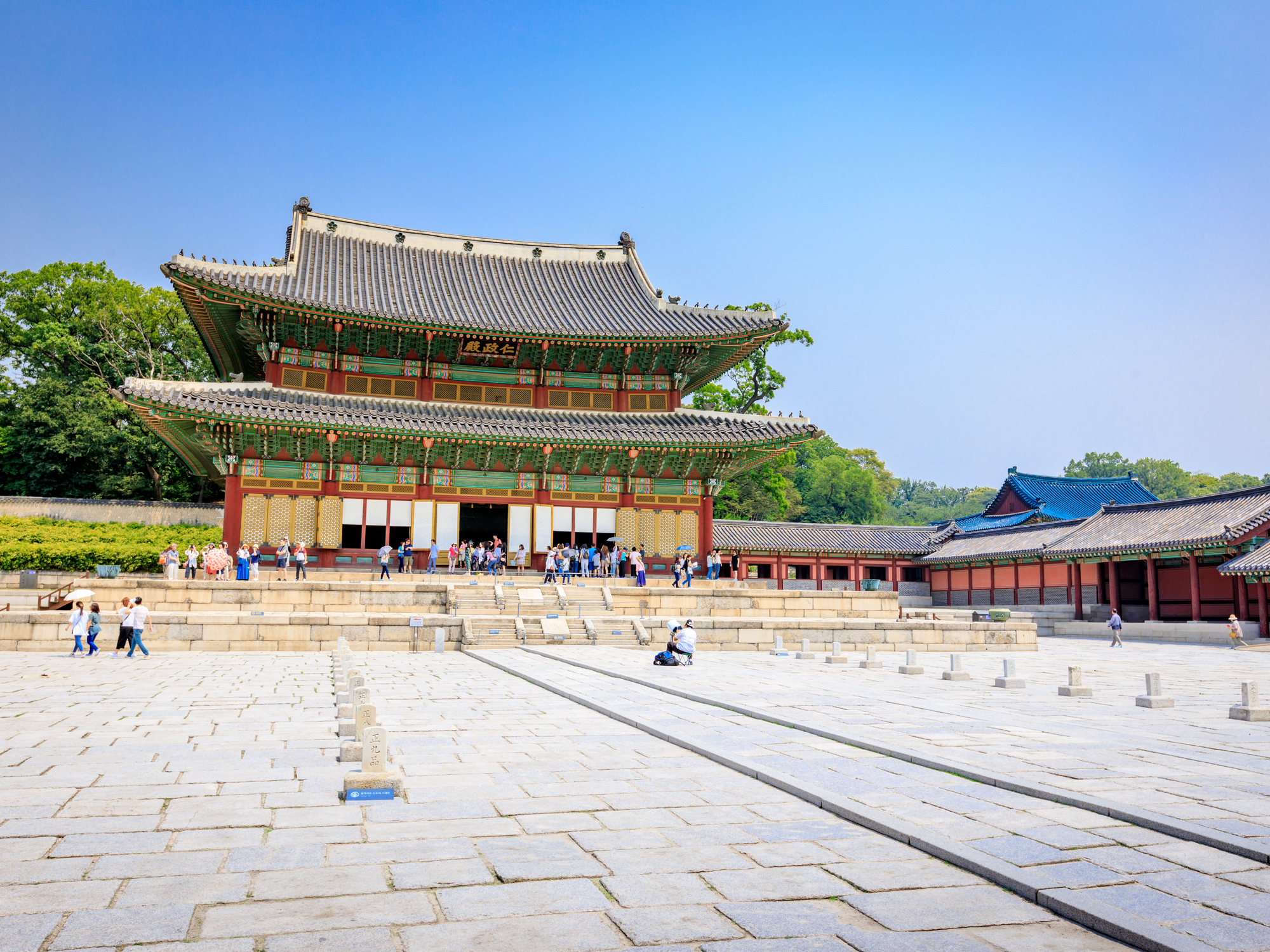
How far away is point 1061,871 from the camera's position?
479cm

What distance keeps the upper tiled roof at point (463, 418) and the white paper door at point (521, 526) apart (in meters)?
3.04

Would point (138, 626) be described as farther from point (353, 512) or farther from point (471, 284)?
point (471, 284)

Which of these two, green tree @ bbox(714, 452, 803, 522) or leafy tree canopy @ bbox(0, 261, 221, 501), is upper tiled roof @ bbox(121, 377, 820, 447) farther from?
leafy tree canopy @ bbox(0, 261, 221, 501)

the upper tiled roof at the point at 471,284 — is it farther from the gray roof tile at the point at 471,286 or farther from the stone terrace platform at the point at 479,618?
the stone terrace platform at the point at 479,618

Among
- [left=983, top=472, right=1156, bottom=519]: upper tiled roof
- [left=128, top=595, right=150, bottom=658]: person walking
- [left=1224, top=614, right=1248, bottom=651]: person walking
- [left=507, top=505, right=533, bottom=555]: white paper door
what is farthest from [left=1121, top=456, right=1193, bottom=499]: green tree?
[left=128, top=595, right=150, bottom=658]: person walking

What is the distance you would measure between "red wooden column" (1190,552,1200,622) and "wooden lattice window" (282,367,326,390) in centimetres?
3267

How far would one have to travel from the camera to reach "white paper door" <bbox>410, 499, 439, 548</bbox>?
1193 inches

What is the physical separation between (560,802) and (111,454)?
4402 centimetres

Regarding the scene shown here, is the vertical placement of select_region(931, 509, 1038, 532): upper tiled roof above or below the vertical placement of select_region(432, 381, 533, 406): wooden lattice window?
below

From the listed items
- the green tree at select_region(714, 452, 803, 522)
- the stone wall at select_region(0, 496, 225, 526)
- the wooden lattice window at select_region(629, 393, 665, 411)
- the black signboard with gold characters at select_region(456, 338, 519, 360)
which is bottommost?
the stone wall at select_region(0, 496, 225, 526)

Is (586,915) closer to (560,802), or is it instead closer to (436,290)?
(560,802)

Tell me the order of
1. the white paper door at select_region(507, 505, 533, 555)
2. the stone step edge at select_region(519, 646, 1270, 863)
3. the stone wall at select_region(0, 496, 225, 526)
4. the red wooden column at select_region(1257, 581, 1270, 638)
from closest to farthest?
the stone step edge at select_region(519, 646, 1270, 863)
the red wooden column at select_region(1257, 581, 1270, 638)
the white paper door at select_region(507, 505, 533, 555)
the stone wall at select_region(0, 496, 225, 526)

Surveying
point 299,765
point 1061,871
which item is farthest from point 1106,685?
point 299,765

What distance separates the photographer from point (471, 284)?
36.2m
